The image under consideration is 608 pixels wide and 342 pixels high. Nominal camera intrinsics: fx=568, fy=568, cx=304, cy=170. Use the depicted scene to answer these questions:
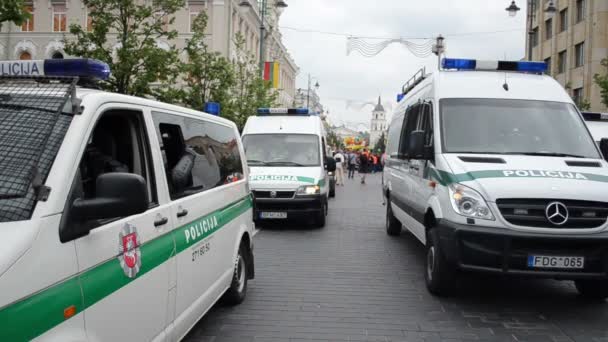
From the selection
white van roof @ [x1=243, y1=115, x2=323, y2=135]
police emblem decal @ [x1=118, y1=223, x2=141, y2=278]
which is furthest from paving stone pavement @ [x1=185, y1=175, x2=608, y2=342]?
white van roof @ [x1=243, y1=115, x2=323, y2=135]

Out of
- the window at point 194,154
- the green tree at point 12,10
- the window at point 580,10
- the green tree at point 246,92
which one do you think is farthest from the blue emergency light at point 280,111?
the window at point 580,10

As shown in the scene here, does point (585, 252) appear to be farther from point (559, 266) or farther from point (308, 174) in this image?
point (308, 174)

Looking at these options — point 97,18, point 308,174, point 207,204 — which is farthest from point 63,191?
point 97,18

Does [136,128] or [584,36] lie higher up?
[584,36]

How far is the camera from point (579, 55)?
3956 centimetres

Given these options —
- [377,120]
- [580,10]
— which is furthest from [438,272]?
[377,120]

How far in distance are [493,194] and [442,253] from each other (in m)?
0.85

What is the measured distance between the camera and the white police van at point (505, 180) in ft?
17.9

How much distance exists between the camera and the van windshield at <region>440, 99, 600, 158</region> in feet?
21.3

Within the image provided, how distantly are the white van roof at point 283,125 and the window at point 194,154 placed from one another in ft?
21.8

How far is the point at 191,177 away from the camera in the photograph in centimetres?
432

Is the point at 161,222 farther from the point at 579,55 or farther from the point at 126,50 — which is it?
the point at 579,55

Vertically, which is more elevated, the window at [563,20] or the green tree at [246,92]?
the window at [563,20]

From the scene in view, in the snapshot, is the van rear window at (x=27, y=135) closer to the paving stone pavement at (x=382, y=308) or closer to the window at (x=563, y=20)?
the paving stone pavement at (x=382, y=308)
